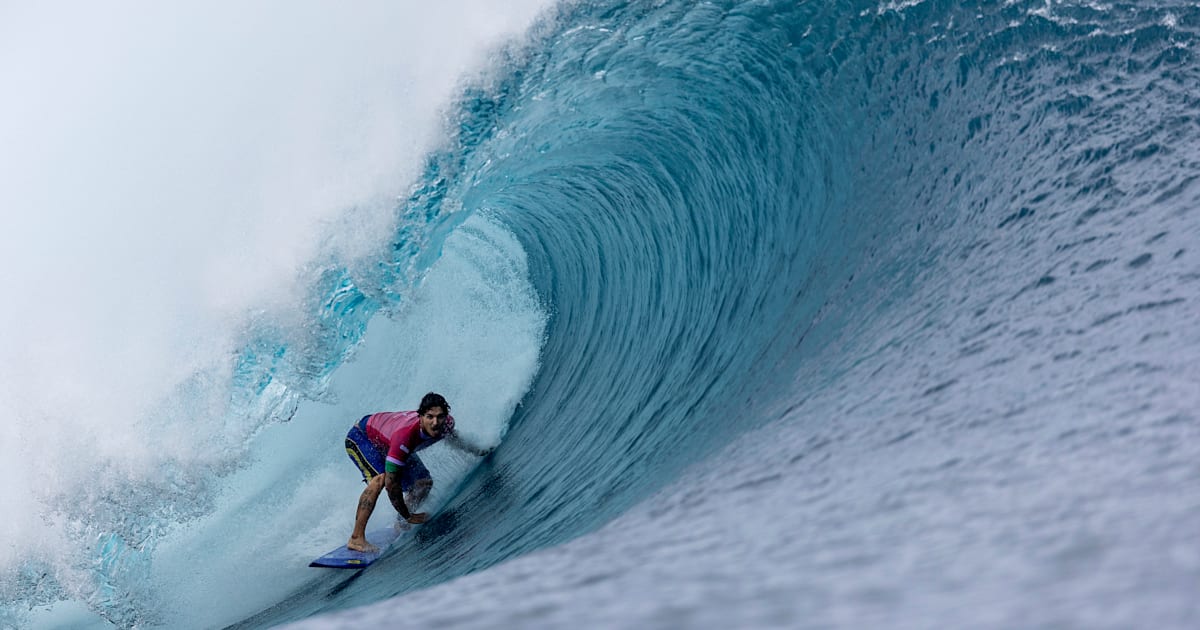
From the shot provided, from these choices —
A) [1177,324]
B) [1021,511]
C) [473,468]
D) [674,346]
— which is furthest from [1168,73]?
[473,468]

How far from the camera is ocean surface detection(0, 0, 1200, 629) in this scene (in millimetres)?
1530

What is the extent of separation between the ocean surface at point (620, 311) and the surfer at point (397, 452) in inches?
9.3

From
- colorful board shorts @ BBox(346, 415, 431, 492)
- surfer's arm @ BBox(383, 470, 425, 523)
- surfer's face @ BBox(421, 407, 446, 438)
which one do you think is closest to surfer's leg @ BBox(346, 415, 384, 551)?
colorful board shorts @ BBox(346, 415, 431, 492)

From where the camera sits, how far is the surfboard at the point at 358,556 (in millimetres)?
5344

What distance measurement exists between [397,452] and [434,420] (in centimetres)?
33

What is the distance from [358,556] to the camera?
5.38 m

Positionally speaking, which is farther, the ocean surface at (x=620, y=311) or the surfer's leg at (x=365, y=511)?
the surfer's leg at (x=365, y=511)

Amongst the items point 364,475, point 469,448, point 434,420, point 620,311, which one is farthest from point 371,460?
point 620,311

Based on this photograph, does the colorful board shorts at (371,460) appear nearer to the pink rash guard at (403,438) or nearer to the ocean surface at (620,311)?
the pink rash guard at (403,438)

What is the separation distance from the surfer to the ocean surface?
9.3 inches

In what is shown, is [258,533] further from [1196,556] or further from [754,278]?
[1196,556]

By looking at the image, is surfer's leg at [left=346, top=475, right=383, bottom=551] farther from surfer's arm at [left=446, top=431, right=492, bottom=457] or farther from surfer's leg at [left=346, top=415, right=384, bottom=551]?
surfer's arm at [left=446, top=431, right=492, bottom=457]

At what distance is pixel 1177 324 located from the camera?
226cm

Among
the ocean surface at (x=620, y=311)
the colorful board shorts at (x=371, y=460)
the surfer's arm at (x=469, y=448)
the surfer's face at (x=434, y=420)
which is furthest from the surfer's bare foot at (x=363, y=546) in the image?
the surfer's arm at (x=469, y=448)
